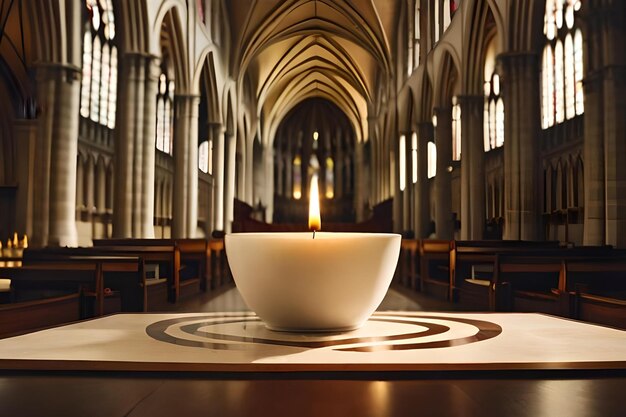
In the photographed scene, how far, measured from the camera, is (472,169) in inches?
580

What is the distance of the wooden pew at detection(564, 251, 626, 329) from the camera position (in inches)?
149

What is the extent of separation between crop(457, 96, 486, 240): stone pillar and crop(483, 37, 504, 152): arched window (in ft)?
22.8

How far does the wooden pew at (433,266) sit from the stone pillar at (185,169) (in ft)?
28.6

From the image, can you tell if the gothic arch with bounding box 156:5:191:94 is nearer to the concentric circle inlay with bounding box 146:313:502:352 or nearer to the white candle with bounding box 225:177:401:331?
the concentric circle inlay with bounding box 146:313:502:352

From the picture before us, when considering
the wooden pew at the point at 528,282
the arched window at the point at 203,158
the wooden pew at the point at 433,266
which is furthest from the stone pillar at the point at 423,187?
the wooden pew at the point at 528,282

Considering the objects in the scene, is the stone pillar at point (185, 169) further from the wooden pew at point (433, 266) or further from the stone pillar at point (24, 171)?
the wooden pew at point (433, 266)

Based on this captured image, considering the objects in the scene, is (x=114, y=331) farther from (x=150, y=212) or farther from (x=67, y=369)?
(x=150, y=212)

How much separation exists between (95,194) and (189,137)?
3639mm

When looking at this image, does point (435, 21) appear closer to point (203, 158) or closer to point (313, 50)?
point (203, 158)

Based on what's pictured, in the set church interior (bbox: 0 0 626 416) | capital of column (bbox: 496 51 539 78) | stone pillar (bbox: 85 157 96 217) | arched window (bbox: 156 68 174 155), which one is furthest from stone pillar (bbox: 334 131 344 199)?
capital of column (bbox: 496 51 539 78)

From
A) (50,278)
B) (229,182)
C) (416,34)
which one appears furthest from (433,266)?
(229,182)

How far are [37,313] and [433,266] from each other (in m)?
7.39

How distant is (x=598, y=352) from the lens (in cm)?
82

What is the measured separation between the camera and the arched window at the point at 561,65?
16.0 metres
